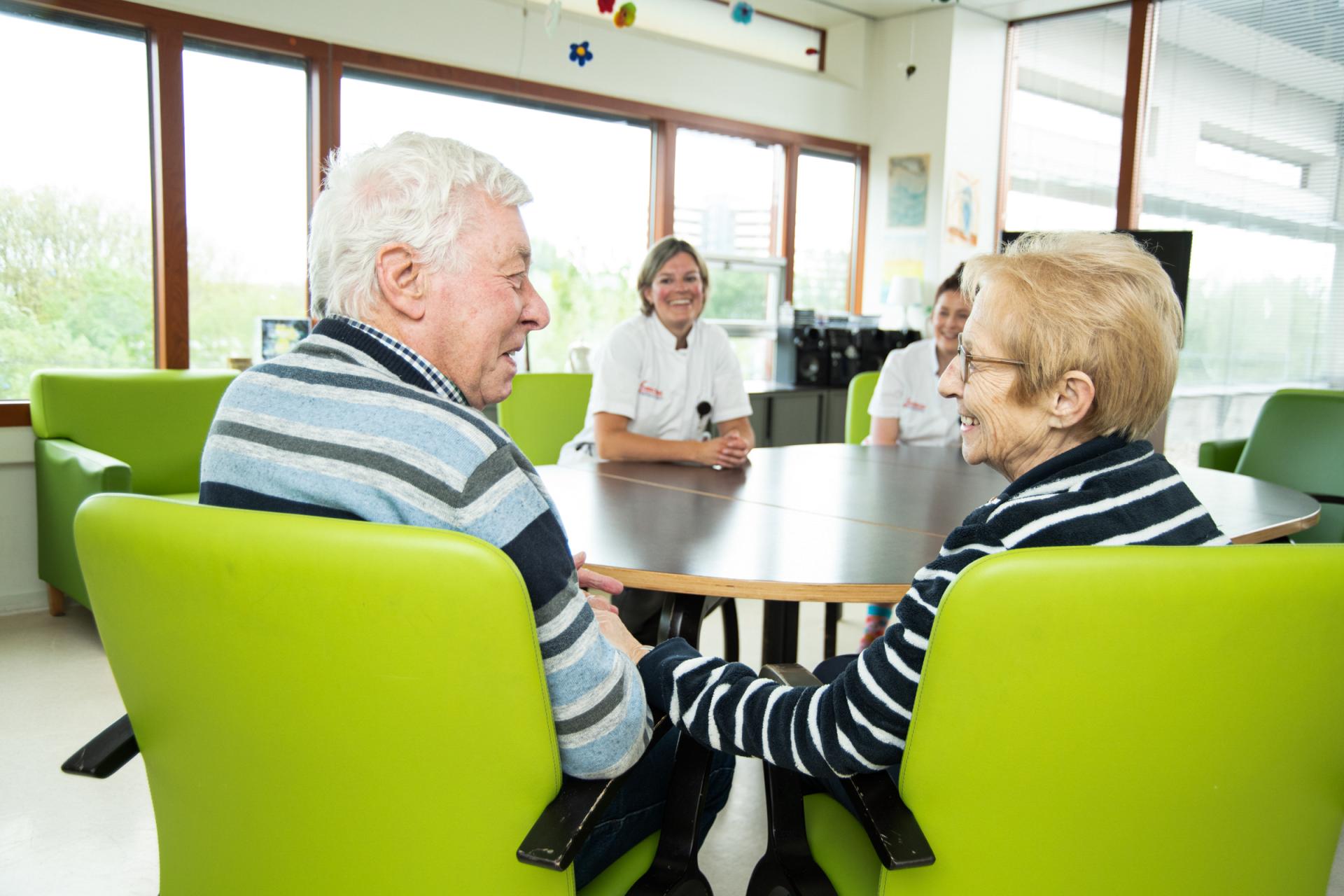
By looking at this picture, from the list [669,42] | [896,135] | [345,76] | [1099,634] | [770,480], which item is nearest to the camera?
[1099,634]

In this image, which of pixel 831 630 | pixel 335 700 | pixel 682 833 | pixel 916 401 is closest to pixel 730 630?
pixel 831 630

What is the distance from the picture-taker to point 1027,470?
130cm

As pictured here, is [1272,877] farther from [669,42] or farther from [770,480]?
[669,42]

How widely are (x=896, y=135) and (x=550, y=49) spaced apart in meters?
2.73

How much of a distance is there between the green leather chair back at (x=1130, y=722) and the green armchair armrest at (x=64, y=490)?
3.08 metres

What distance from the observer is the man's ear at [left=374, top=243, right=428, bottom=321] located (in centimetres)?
118

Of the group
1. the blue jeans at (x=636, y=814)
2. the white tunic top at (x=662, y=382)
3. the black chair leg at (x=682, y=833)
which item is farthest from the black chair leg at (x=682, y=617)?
the white tunic top at (x=662, y=382)

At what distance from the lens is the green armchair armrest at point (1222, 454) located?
163 inches

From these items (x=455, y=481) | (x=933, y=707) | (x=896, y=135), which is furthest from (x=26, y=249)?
(x=896, y=135)

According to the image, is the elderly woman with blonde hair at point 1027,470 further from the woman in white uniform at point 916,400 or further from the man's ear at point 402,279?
the woman in white uniform at point 916,400

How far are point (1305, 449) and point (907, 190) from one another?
12.6 ft

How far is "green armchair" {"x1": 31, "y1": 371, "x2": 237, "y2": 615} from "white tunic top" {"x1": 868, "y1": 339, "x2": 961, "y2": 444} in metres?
2.54

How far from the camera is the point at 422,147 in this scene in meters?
1.22

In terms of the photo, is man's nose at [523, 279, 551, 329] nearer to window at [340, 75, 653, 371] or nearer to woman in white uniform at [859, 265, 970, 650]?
woman in white uniform at [859, 265, 970, 650]
